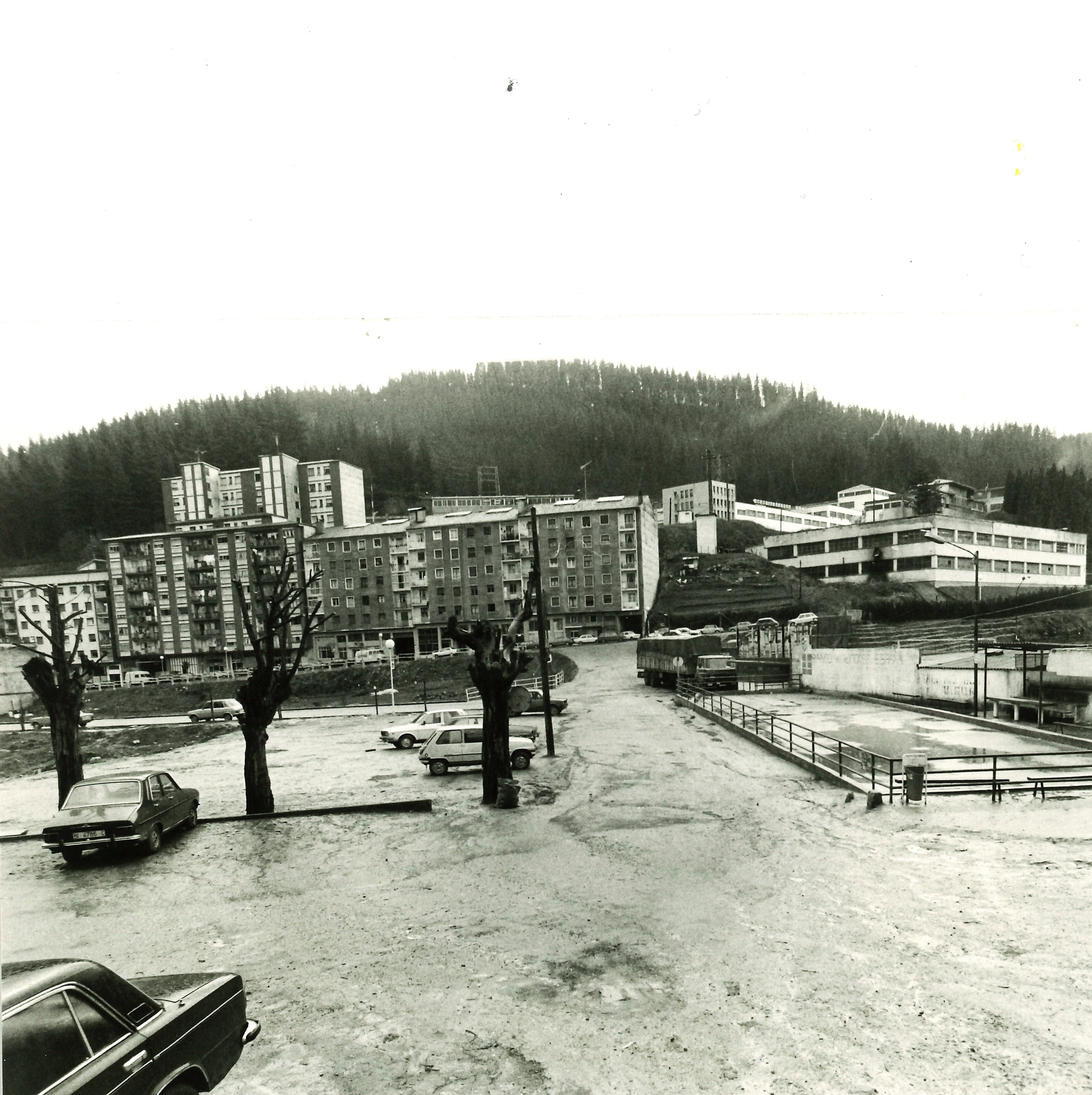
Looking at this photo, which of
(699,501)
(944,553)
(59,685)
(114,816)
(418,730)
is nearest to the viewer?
(114,816)

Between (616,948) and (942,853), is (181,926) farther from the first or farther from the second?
(942,853)

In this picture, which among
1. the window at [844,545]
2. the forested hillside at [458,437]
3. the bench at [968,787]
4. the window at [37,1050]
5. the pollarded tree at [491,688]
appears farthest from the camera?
the window at [844,545]

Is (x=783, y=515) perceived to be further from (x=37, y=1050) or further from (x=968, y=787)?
(x=37, y=1050)

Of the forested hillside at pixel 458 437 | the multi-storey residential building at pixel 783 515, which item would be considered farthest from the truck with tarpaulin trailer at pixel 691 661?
→ the multi-storey residential building at pixel 783 515

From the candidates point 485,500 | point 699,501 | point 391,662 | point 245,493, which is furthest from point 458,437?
point 699,501

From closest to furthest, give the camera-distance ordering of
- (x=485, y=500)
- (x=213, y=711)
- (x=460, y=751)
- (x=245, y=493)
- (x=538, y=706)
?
(x=460, y=751) < (x=245, y=493) < (x=213, y=711) < (x=538, y=706) < (x=485, y=500)

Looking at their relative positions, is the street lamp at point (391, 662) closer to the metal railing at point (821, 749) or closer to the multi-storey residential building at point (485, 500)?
the multi-storey residential building at point (485, 500)

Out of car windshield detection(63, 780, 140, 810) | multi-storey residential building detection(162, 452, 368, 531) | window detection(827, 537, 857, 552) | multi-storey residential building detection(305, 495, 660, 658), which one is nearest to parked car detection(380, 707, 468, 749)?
multi-storey residential building detection(162, 452, 368, 531)
